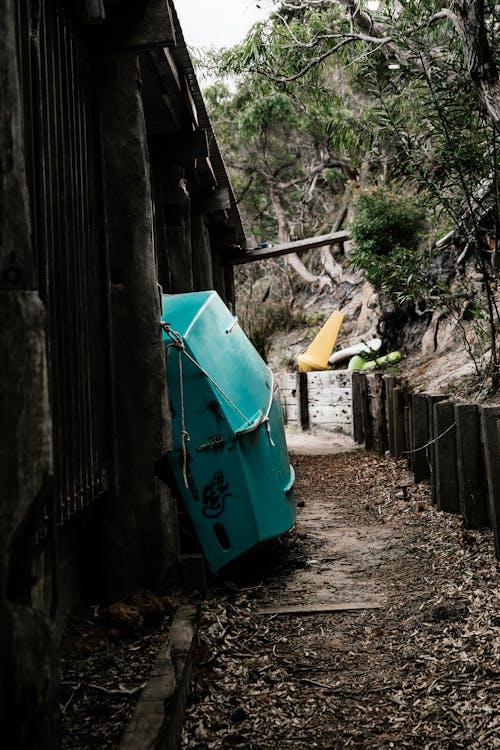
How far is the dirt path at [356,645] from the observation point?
9.36ft

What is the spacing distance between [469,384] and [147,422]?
14.1 feet

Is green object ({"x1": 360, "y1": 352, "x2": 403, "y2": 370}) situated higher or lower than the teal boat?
higher

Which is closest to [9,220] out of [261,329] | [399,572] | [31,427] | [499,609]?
[31,427]

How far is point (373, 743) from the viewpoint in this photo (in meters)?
2.75

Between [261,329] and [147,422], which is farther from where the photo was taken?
[261,329]

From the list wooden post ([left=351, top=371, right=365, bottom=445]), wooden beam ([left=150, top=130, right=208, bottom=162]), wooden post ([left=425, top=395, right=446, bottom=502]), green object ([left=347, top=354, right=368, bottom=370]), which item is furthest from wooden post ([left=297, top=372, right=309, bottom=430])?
wooden beam ([left=150, top=130, right=208, bottom=162])

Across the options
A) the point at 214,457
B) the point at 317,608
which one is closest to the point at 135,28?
the point at 214,457

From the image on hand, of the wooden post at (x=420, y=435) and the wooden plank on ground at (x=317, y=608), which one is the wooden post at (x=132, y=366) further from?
the wooden post at (x=420, y=435)

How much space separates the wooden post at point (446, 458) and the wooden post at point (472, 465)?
0.52m

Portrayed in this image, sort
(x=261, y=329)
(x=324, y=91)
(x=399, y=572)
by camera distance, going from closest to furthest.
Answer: (x=399, y=572)
(x=324, y=91)
(x=261, y=329)

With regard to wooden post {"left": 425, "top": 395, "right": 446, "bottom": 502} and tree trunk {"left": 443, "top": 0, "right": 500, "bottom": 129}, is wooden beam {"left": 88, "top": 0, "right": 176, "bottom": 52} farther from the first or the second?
wooden post {"left": 425, "top": 395, "right": 446, "bottom": 502}

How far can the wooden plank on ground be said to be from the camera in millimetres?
4188

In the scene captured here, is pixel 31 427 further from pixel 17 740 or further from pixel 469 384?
pixel 469 384

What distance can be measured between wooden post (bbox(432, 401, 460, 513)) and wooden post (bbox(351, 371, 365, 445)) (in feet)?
18.4
